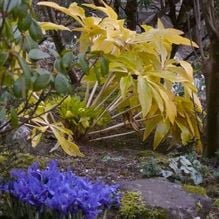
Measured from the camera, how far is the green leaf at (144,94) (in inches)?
136

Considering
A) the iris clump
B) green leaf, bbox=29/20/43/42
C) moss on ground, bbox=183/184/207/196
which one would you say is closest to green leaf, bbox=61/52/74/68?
green leaf, bbox=29/20/43/42

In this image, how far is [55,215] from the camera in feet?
7.47

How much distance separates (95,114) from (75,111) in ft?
0.41

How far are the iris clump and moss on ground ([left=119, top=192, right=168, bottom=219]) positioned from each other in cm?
12

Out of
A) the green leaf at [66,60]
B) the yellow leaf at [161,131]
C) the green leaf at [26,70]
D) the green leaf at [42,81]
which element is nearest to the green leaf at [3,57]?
the green leaf at [26,70]

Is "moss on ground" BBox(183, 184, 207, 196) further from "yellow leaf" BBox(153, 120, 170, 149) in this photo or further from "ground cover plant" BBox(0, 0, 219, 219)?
"yellow leaf" BBox(153, 120, 170, 149)

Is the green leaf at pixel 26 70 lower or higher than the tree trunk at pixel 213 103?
higher

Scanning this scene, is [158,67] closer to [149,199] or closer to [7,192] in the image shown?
[149,199]

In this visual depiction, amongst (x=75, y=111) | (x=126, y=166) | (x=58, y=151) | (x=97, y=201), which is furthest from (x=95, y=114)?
(x=97, y=201)

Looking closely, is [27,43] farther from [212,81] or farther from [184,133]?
[184,133]

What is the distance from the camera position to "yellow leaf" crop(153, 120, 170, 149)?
12.2 feet

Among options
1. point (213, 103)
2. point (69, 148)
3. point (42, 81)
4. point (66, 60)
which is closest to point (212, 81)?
point (213, 103)

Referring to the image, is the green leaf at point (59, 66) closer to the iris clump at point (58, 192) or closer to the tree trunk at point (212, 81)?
the iris clump at point (58, 192)

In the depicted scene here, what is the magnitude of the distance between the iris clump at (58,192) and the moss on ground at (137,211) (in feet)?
0.39
